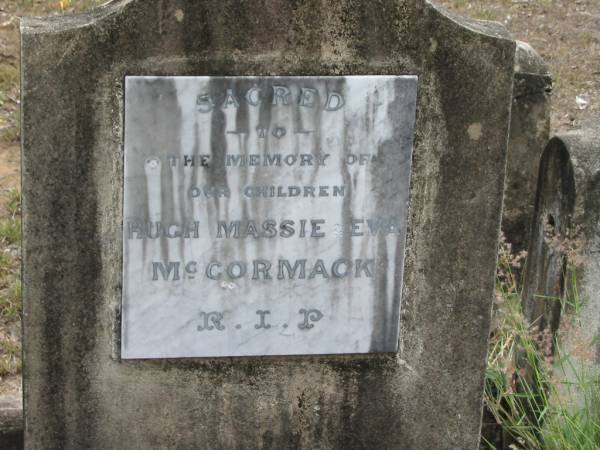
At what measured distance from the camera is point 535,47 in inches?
300

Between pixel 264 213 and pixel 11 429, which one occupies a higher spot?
pixel 264 213

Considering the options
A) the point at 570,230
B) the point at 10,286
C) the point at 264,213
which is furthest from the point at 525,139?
the point at 10,286

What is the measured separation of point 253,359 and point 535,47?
5413 mm

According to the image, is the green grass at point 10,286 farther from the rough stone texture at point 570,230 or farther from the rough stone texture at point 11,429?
the rough stone texture at point 570,230

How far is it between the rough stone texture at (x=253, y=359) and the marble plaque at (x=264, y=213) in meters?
0.05

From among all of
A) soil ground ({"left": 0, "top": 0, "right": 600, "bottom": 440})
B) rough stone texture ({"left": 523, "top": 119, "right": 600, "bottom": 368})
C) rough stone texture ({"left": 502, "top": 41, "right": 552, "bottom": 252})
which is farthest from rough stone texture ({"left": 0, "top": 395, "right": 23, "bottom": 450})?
rough stone texture ({"left": 502, "top": 41, "right": 552, "bottom": 252})

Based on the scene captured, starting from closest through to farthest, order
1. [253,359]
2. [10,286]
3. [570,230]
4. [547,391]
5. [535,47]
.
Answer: [253,359], [570,230], [547,391], [10,286], [535,47]

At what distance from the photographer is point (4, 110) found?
235 inches

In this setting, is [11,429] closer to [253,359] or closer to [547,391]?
[253,359]

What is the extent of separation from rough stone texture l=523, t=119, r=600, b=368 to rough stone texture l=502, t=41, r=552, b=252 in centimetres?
95

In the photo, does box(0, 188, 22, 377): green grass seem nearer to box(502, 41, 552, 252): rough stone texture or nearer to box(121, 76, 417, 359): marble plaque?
box(121, 76, 417, 359): marble plaque

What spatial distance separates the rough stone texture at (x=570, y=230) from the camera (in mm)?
3129

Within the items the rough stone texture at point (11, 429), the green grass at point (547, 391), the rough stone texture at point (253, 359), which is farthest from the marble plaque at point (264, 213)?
the rough stone texture at point (11, 429)

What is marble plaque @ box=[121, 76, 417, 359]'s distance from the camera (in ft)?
8.64
